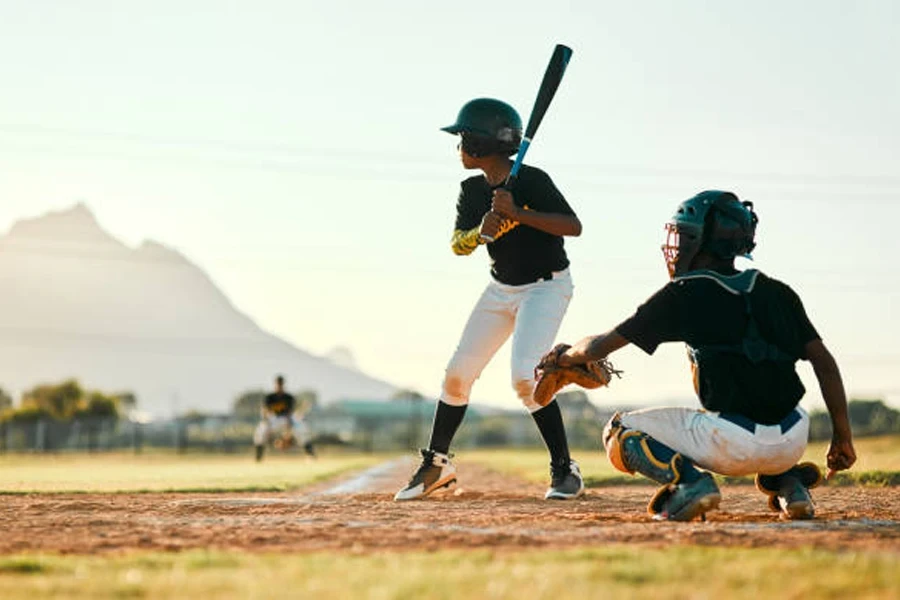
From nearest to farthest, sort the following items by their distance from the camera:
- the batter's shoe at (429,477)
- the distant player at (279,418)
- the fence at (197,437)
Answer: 1. the batter's shoe at (429,477)
2. the distant player at (279,418)
3. the fence at (197,437)

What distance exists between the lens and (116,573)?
177 inches

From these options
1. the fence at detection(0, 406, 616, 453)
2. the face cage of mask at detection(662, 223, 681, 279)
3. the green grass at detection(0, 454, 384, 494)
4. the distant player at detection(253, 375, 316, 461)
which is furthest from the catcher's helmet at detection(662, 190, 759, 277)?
the fence at detection(0, 406, 616, 453)

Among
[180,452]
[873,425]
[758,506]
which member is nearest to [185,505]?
[758,506]

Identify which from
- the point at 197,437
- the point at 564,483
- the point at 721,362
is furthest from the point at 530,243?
the point at 197,437

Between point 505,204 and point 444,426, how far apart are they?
1.64m

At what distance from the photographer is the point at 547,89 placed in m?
9.39

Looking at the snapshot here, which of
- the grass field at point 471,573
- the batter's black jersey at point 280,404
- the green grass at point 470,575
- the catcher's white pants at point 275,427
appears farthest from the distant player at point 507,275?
the batter's black jersey at point 280,404

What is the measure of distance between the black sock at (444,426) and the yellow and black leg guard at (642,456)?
2435 millimetres

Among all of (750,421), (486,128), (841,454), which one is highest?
(486,128)

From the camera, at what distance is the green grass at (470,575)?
3.94 m

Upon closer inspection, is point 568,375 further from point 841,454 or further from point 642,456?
point 841,454

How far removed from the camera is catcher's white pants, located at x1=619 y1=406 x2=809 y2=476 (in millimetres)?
6453

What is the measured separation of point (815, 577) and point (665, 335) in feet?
7.69

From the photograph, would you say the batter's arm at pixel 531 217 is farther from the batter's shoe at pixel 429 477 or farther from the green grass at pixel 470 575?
the green grass at pixel 470 575
